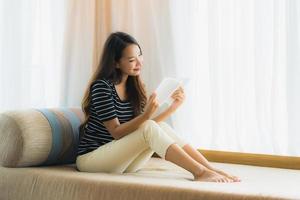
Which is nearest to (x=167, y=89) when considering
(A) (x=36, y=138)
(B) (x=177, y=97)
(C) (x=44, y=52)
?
(B) (x=177, y=97)

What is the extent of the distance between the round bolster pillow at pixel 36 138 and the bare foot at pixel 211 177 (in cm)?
66

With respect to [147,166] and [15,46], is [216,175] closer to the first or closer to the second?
[147,166]

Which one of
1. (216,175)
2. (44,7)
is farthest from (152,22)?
(216,175)

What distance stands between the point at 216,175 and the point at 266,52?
788 millimetres

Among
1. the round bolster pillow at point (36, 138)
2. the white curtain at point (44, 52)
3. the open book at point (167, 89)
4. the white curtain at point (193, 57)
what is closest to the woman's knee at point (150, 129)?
the open book at point (167, 89)

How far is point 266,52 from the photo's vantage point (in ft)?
7.68

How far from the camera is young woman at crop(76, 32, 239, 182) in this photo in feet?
6.14

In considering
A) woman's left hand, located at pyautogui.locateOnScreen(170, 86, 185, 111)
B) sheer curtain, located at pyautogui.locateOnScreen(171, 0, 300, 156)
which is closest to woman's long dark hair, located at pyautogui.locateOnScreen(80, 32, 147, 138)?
woman's left hand, located at pyautogui.locateOnScreen(170, 86, 185, 111)

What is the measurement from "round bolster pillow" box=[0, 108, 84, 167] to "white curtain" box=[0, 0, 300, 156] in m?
0.54

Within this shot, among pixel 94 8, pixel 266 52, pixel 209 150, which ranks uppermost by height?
pixel 94 8

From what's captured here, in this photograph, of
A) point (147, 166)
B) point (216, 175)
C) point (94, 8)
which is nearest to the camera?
point (216, 175)

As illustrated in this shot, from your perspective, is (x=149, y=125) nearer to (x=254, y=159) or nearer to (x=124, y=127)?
(x=124, y=127)

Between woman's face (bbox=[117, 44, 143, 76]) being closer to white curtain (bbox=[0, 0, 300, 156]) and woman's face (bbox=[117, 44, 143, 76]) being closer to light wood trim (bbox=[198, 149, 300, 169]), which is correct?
white curtain (bbox=[0, 0, 300, 156])

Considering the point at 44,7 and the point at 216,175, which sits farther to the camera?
the point at 44,7
